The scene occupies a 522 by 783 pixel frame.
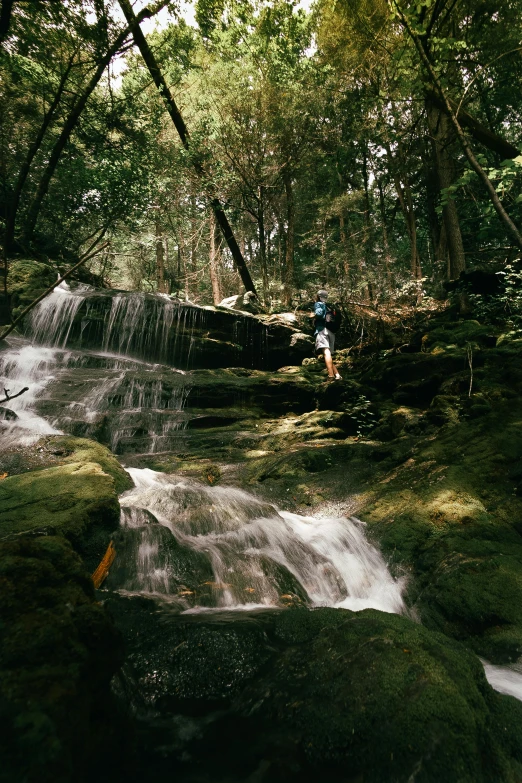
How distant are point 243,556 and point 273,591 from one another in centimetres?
51

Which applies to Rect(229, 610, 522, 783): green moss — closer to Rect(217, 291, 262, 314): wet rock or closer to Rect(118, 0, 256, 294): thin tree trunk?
Rect(118, 0, 256, 294): thin tree trunk

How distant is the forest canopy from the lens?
830cm

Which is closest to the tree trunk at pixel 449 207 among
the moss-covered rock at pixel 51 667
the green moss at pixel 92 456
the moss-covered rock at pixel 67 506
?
the green moss at pixel 92 456

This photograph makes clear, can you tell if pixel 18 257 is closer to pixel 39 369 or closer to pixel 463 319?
pixel 39 369

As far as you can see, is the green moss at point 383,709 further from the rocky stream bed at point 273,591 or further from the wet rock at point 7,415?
the wet rock at point 7,415

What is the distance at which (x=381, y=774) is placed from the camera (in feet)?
4.88

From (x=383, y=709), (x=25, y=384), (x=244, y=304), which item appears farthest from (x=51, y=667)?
(x=244, y=304)

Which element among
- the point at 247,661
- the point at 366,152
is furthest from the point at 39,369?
the point at 366,152

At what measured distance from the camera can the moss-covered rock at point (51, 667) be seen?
1115 millimetres

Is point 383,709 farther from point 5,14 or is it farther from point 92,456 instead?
point 5,14

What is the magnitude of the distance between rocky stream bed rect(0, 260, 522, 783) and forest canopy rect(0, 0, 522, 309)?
379 cm

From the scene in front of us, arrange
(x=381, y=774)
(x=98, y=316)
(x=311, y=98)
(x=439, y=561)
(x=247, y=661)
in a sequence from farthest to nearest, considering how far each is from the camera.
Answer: (x=311, y=98)
(x=98, y=316)
(x=439, y=561)
(x=247, y=661)
(x=381, y=774)

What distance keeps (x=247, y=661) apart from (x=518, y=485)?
340 centimetres

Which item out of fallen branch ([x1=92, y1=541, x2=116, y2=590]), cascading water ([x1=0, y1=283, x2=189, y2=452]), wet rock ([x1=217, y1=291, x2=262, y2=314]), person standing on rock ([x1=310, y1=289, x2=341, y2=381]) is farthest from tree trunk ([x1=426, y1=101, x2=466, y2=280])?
fallen branch ([x1=92, y1=541, x2=116, y2=590])
